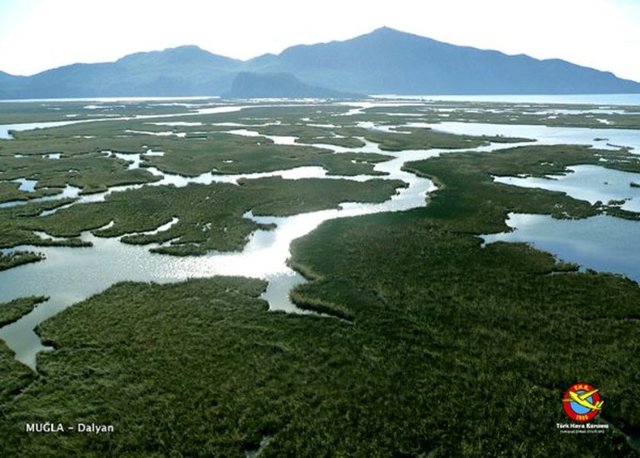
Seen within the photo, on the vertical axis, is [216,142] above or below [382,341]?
above

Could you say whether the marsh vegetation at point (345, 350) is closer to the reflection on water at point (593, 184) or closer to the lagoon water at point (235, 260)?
the lagoon water at point (235, 260)

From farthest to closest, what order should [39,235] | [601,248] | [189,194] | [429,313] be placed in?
[189,194]
[39,235]
[601,248]
[429,313]

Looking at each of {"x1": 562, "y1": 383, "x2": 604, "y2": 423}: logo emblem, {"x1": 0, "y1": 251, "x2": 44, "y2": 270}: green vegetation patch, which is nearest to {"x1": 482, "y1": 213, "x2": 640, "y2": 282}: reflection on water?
{"x1": 562, "y1": 383, "x2": 604, "y2": 423}: logo emblem

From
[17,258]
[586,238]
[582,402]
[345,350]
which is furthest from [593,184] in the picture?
[17,258]

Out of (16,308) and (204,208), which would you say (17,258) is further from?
(204,208)

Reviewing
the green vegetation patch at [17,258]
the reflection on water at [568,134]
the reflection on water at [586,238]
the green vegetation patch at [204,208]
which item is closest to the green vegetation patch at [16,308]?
the green vegetation patch at [17,258]

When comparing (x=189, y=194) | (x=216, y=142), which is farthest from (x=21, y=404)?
(x=216, y=142)

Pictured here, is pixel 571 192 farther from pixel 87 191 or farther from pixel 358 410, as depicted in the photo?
pixel 87 191

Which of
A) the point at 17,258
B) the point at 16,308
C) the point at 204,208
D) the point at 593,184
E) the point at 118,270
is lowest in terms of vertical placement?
the point at 16,308

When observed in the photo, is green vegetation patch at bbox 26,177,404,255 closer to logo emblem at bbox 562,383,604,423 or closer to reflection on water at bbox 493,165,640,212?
reflection on water at bbox 493,165,640,212
